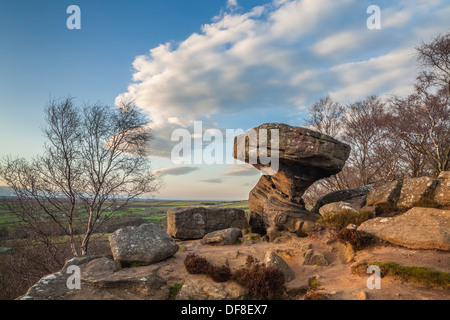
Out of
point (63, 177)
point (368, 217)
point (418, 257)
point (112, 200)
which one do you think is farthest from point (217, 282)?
point (63, 177)

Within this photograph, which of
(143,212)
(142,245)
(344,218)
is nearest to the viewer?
(142,245)

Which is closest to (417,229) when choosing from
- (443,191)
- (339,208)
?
(443,191)

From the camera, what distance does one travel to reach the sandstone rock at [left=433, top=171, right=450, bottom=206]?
10865 millimetres

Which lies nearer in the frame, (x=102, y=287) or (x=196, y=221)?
(x=102, y=287)

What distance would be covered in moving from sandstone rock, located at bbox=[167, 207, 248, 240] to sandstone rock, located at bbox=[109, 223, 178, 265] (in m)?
4.04

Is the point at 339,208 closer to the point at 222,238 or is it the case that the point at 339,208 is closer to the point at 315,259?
the point at 315,259

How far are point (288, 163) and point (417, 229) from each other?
300 inches

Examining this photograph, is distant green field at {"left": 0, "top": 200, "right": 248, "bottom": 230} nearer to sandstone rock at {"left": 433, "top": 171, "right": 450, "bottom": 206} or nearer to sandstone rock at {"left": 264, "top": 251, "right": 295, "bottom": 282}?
sandstone rock at {"left": 264, "top": 251, "right": 295, "bottom": 282}

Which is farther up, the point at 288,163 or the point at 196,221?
the point at 288,163

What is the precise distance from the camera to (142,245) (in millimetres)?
10438

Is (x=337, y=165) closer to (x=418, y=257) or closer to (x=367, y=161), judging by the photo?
(x=418, y=257)

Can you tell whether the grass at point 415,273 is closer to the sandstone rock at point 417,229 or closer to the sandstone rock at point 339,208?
the sandstone rock at point 417,229

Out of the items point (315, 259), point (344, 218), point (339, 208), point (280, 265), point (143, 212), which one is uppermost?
point (339, 208)

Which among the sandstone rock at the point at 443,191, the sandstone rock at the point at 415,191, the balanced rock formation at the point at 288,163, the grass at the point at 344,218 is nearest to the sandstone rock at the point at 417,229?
the grass at the point at 344,218
